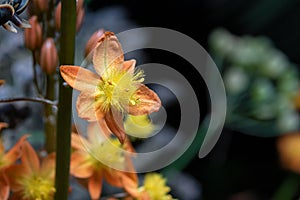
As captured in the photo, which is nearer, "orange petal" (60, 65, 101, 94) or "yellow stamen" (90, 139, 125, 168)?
"orange petal" (60, 65, 101, 94)

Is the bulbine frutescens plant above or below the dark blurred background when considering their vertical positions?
above

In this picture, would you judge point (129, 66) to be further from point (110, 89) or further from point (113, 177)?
point (113, 177)

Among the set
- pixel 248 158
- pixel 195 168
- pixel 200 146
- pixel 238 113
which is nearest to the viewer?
pixel 200 146

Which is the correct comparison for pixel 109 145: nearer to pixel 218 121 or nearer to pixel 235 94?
pixel 218 121

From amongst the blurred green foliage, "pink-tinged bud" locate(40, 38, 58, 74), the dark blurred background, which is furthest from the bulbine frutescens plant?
the dark blurred background

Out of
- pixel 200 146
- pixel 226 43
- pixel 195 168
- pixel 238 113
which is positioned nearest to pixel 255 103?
pixel 238 113

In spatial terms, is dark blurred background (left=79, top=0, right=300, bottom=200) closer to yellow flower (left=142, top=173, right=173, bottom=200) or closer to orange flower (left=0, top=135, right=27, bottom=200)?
yellow flower (left=142, top=173, right=173, bottom=200)

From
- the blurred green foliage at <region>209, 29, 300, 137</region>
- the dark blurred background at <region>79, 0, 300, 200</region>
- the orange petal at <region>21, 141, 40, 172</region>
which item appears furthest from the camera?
the dark blurred background at <region>79, 0, 300, 200</region>
